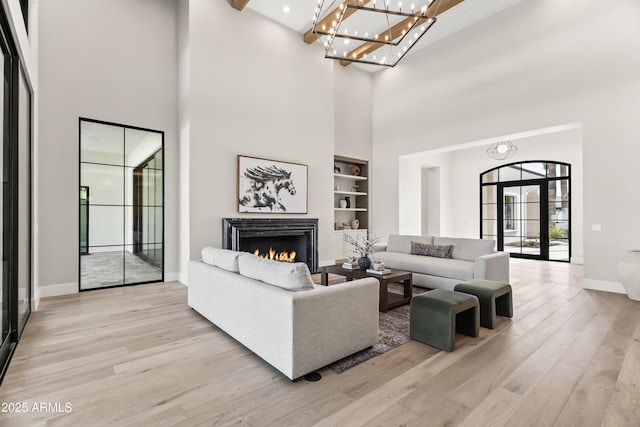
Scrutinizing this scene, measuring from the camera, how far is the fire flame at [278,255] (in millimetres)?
5699

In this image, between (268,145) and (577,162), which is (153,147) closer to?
(268,145)

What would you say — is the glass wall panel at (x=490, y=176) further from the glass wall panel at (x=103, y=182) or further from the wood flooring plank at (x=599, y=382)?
the glass wall panel at (x=103, y=182)

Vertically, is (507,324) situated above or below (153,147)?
below

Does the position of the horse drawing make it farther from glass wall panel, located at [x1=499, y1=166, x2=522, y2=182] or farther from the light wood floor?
glass wall panel, located at [x1=499, y1=166, x2=522, y2=182]

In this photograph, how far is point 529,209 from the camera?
8211 millimetres

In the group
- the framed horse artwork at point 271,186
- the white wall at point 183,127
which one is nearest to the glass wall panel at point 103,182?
the white wall at point 183,127

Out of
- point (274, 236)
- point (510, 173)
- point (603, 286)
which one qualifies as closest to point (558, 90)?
point (603, 286)

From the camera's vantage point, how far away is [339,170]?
26.1ft

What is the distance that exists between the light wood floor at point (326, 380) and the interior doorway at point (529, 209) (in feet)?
16.2

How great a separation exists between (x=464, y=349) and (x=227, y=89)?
16.4ft

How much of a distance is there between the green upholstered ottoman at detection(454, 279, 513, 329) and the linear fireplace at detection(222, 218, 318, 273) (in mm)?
3253

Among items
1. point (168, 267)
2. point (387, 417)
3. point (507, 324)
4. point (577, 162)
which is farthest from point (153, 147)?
point (577, 162)

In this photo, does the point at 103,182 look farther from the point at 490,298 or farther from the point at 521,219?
the point at 521,219

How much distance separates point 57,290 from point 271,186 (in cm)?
344
